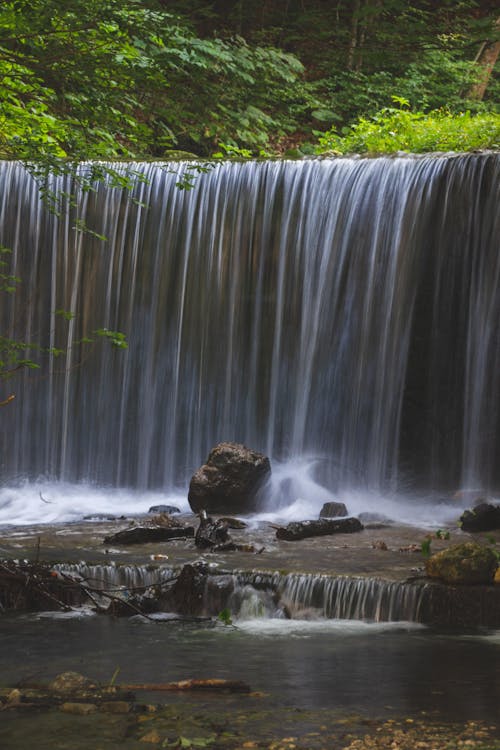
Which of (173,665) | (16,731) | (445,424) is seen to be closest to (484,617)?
(173,665)

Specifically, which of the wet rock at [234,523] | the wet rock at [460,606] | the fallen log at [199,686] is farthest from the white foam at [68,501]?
the fallen log at [199,686]

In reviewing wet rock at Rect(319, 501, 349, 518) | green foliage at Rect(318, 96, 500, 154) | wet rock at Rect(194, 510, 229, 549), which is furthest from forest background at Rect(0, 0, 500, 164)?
wet rock at Rect(319, 501, 349, 518)

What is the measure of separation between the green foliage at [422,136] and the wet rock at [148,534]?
23.5 feet

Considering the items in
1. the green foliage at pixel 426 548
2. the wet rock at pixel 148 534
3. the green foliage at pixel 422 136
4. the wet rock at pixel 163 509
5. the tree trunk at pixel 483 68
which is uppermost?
the tree trunk at pixel 483 68

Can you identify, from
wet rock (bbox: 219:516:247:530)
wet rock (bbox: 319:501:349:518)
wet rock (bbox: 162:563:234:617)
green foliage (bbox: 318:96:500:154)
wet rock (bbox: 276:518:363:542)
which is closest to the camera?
wet rock (bbox: 162:563:234:617)

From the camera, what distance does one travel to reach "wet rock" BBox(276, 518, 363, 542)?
8711 millimetres

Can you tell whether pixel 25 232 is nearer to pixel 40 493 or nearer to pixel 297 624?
pixel 40 493

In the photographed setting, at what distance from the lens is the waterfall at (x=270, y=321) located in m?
11.0

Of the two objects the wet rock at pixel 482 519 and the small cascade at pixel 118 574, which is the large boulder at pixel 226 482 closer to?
the wet rock at pixel 482 519

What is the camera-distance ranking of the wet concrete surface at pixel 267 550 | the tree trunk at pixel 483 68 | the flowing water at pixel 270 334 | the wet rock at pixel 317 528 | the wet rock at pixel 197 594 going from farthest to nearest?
the tree trunk at pixel 483 68 → the flowing water at pixel 270 334 → the wet rock at pixel 317 528 → the wet concrete surface at pixel 267 550 → the wet rock at pixel 197 594

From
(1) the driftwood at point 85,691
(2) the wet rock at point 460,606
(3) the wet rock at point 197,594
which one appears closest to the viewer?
(1) the driftwood at point 85,691

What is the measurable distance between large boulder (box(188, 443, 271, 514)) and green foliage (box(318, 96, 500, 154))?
5.55 m

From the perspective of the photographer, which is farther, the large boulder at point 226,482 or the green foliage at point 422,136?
the green foliage at point 422,136

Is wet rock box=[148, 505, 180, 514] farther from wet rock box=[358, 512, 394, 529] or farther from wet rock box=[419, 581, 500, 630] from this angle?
wet rock box=[419, 581, 500, 630]
